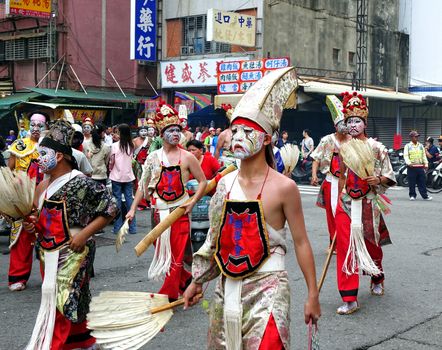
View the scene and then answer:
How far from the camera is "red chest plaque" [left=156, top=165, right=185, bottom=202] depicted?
23.1 feet

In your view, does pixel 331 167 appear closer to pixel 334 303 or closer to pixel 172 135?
pixel 334 303

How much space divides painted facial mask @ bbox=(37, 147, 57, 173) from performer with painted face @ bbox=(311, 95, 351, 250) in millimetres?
4223

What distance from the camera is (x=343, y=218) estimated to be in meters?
7.04

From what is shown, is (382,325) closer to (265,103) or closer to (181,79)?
(265,103)

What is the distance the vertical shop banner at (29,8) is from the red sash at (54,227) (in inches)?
898

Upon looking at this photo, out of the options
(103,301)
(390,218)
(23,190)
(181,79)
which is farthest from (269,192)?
(181,79)

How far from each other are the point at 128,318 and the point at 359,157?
3513mm

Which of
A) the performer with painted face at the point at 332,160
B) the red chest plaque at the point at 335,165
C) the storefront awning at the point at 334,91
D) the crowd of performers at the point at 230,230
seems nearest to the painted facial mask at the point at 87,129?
the crowd of performers at the point at 230,230

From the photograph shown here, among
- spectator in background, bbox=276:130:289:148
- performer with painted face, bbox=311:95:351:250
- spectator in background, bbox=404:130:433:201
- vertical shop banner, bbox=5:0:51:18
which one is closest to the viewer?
performer with painted face, bbox=311:95:351:250

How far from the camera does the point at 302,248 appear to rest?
3824 mm

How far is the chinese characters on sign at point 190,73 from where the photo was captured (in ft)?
92.3

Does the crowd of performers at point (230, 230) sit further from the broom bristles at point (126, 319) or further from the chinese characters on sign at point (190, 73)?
the chinese characters on sign at point (190, 73)

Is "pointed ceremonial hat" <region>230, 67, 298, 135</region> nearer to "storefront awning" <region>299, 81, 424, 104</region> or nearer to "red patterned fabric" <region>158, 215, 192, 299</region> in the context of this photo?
"red patterned fabric" <region>158, 215, 192, 299</region>

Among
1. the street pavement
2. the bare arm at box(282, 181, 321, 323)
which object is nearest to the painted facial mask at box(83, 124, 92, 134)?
the street pavement
